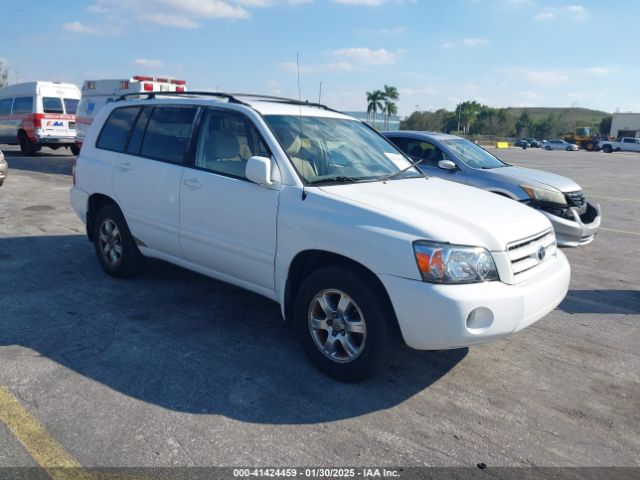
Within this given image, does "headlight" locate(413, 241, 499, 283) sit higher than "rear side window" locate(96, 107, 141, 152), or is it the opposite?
"rear side window" locate(96, 107, 141, 152)

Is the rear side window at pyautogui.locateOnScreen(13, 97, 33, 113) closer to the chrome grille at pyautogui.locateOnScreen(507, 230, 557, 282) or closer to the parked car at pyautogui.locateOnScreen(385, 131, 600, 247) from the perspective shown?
the parked car at pyautogui.locateOnScreen(385, 131, 600, 247)

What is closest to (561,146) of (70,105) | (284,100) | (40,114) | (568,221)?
(70,105)

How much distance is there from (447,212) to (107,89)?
14798 millimetres

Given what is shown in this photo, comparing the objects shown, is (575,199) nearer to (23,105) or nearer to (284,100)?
(284,100)

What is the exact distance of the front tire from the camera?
353 cm

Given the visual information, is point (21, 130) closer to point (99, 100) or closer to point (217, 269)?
point (99, 100)

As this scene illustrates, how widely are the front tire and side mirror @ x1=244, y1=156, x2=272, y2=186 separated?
78 centimetres

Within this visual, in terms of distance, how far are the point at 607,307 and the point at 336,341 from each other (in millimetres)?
3300

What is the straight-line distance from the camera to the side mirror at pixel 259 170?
156 inches

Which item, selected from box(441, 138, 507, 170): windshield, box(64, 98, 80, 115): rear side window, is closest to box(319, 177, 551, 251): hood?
box(441, 138, 507, 170): windshield

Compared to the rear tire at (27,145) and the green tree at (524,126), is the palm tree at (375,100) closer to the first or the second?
the green tree at (524,126)

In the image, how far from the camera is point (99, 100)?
53.7 ft

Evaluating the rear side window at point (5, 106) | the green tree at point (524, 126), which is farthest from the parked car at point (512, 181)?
the green tree at point (524, 126)

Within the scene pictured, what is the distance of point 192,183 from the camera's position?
15.4 feet
